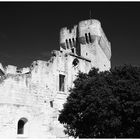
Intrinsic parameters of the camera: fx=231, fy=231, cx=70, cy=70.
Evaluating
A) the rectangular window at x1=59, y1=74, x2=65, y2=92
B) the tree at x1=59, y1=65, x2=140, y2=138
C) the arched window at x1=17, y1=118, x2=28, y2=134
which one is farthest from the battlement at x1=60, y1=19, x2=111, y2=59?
the tree at x1=59, y1=65, x2=140, y2=138

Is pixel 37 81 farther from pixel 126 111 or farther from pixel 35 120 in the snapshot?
pixel 126 111

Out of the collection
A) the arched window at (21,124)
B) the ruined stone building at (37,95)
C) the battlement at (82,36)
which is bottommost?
the arched window at (21,124)

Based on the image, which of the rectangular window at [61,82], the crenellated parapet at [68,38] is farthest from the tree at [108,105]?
the crenellated parapet at [68,38]

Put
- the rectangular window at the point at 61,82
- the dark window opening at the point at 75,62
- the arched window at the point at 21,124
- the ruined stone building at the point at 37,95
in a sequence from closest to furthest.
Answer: the ruined stone building at the point at 37,95, the arched window at the point at 21,124, the rectangular window at the point at 61,82, the dark window opening at the point at 75,62

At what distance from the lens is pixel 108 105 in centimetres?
1538

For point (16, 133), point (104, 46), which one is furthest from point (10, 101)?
point (104, 46)

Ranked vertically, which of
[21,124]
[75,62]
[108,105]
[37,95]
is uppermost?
[75,62]

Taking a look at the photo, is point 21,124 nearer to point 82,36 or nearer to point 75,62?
point 75,62

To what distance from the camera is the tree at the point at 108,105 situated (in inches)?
588

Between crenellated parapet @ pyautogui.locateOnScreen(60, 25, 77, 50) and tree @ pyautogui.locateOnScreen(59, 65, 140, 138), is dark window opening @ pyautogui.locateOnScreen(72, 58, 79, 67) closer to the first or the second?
crenellated parapet @ pyautogui.locateOnScreen(60, 25, 77, 50)

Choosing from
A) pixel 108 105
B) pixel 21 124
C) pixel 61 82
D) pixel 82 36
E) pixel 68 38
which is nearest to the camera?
pixel 108 105

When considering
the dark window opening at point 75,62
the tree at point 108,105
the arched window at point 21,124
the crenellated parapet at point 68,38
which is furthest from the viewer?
the crenellated parapet at point 68,38

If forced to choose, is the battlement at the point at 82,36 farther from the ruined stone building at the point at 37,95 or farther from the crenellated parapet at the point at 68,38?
the ruined stone building at the point at 37,95

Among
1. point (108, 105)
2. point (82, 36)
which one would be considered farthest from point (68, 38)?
point (108, 105)
